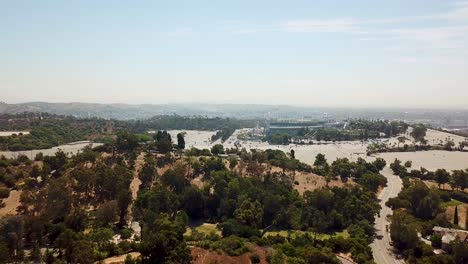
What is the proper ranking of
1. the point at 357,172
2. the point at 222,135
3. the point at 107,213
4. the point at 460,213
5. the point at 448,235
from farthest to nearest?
the point at 222,135
the point at 357,172
the point at 460,213
the point at 107,213
the point at 448,235

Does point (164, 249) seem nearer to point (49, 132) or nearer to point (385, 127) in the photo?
point (49, 132)

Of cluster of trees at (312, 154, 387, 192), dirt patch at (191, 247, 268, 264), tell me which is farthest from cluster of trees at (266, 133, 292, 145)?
dirt patch at (191, 247, 268, 264)

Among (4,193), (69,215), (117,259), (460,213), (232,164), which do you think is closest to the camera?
(117,259)

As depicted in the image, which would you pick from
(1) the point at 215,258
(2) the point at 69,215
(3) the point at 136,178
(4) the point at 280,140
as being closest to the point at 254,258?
(1) the point at 215,258

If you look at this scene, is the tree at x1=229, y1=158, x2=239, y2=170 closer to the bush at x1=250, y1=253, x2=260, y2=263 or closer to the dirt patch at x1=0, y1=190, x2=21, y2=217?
the dirt patch at x1=0, y1=190, x2=21, y2=217

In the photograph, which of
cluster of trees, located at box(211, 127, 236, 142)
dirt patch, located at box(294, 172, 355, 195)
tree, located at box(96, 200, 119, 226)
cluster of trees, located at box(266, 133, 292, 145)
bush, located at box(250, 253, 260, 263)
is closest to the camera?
bush, located at box(250, 253, 260, 263)

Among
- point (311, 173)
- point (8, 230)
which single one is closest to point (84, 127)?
point (311, 173)

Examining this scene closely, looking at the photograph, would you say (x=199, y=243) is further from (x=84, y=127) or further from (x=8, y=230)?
(x=84, y=127)
